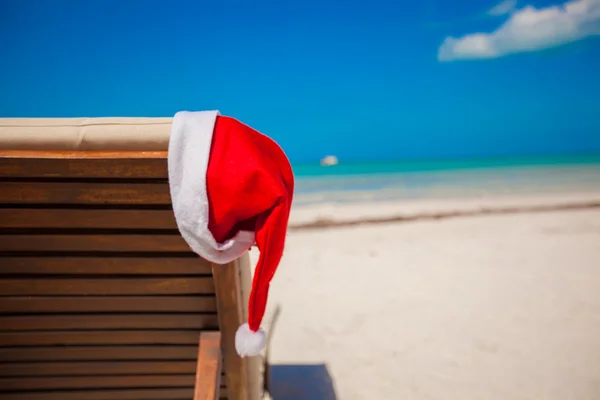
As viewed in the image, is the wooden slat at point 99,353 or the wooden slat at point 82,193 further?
the wooden slat at point 99,353

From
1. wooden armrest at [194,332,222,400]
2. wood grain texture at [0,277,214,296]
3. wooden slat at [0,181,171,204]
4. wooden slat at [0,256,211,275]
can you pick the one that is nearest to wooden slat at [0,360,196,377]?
wooden armrest at [194,332,222,400]

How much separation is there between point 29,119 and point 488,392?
310cm

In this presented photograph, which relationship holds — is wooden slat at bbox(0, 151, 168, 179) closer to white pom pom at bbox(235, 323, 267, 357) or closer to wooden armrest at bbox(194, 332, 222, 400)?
white pom pom at bbox(235, 323, 267, 357)

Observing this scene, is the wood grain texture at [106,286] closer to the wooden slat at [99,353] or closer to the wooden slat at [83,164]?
the wooden slat at [99,353]

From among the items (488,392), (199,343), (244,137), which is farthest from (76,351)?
(488,392)

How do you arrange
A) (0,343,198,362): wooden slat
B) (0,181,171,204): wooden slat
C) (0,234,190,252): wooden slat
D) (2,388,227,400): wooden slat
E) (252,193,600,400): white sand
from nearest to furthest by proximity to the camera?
(0,181,171,204): wooden slat, (0,234,190,252): wooden slat, (0,343,198,362): wooden slat, (2,388,227,400): wooden slat, (252,193,600,400): white sand

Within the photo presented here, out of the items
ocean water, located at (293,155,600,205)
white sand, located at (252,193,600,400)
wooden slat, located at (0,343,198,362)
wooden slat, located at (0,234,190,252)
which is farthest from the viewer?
ocean water, located at (293,155,600,205)

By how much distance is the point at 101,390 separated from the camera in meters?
1.72

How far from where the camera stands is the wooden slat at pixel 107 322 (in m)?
1.49

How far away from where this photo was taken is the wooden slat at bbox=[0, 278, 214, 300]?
1.42m

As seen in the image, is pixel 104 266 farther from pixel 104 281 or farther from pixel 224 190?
pixel 224 190

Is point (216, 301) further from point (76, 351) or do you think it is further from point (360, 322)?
point (360, 322)

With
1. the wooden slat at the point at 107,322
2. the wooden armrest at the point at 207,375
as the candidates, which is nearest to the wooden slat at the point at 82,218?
the wooden slat at the point at 107,322

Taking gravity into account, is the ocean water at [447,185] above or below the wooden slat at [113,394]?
below
